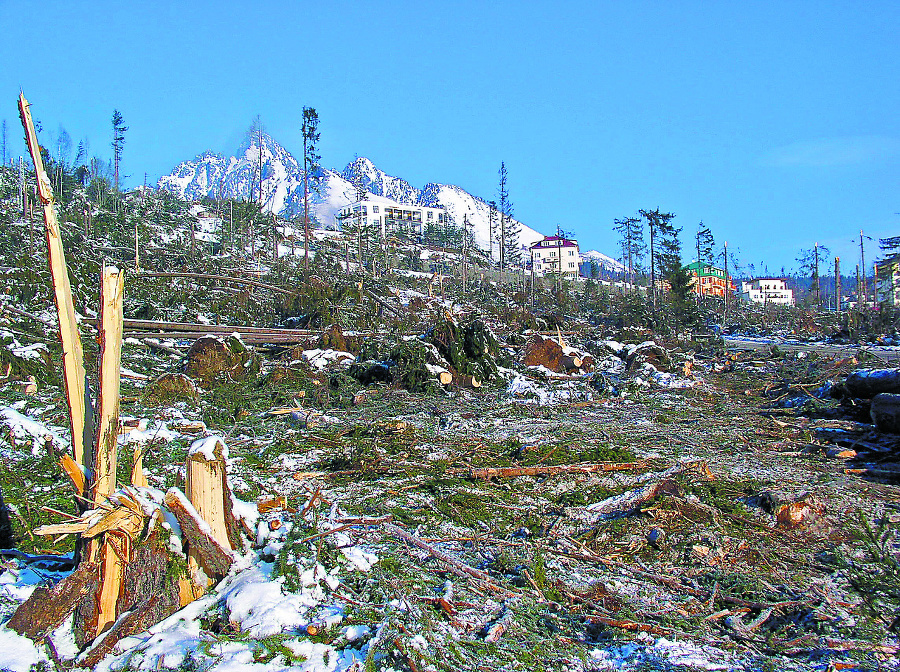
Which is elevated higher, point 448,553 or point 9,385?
point 9,385

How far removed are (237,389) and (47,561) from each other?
23.9 ft

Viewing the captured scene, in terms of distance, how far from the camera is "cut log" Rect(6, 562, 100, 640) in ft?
9.23

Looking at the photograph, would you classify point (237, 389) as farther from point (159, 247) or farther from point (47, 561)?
point (159, 247)

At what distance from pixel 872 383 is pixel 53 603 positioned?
10.5m

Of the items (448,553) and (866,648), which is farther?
(448,553)

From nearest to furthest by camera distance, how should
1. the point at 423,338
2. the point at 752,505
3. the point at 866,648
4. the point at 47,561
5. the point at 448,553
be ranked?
the point at 866,648, the point at 47,561, the point at 448,553, the point at 752,505, the point at 423,338

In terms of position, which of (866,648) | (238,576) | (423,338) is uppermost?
(423,338)

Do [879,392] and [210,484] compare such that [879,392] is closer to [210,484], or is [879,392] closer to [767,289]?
[210,484]

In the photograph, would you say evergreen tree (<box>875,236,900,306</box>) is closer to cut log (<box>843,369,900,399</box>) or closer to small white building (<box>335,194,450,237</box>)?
cut log (<box>843,369,900,399</box>)

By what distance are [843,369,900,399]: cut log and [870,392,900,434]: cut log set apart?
126 centimetres

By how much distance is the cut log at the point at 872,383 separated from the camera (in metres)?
8.23

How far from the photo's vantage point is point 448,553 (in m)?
4.10

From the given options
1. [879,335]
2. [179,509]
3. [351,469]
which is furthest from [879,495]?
[879,335]

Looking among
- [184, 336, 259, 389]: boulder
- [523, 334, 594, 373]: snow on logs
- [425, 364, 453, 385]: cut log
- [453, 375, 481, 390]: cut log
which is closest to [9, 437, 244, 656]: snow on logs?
[184, 336, 259, 389]: boulder
